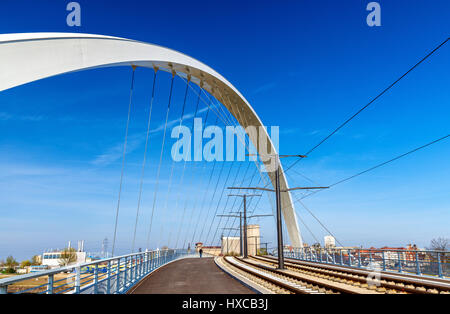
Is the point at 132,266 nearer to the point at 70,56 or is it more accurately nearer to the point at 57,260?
the point at 70,56

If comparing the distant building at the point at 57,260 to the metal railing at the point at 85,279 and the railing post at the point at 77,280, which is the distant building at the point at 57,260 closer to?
the railing post at the point at 77,280

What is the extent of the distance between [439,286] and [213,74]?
18310 mm

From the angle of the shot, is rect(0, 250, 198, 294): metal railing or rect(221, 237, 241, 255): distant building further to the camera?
rect(221, 237, 241, 255): distant building

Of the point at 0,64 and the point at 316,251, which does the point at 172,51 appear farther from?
the point at 316,251

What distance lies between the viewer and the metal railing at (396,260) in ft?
43.9

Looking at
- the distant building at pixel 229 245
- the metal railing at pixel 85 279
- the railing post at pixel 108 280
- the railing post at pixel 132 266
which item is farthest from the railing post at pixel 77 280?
the distant building at pixel 229 245

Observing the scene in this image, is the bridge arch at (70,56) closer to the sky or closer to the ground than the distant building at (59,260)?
closer to the sky

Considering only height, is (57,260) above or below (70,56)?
below

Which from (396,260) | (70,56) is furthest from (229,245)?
(70,56)

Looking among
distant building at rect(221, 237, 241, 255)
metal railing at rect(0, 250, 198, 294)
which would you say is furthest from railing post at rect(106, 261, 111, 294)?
distant building at rect(221, 237, 241, 255)

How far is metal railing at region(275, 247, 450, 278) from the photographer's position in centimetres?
1338

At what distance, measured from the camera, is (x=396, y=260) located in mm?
15930

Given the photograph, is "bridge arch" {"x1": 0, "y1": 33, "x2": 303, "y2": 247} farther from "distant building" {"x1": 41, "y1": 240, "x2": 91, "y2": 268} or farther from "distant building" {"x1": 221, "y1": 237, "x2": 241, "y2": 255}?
"distant building" {"x1": 221, "y1": 237, "x2": 241, "y2": 255}
